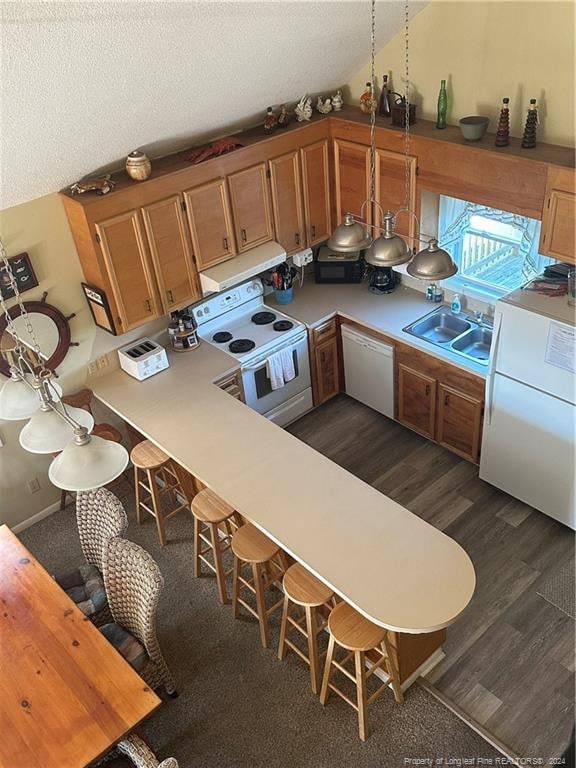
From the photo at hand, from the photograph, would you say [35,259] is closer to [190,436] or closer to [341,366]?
[190,436]

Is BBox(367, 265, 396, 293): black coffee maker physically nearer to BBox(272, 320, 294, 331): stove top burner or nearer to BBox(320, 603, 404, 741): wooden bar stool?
BBox(272, 320, 294, 331): stove top burner

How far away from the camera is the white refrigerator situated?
414 cm

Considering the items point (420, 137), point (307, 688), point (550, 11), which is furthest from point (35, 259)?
point (550, 11)

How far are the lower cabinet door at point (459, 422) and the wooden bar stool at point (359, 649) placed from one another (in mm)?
1970

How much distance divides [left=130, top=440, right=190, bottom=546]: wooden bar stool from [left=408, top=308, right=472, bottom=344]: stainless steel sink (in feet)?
7.02

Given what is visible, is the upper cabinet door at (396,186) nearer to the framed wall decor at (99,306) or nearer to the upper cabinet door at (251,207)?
the upper cabinet door at (251,207)

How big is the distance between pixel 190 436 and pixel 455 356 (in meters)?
2.02

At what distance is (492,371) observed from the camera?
4.54m

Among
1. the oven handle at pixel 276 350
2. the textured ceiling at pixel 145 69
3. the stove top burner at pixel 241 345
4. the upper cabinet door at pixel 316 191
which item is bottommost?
the oven handle at pixel 276 350

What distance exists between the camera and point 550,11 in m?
3.88

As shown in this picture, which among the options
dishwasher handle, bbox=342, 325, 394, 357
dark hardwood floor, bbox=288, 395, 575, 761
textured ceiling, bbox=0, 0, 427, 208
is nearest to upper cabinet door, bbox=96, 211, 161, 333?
textured ceiling, bbox=0, 0, 427, 208

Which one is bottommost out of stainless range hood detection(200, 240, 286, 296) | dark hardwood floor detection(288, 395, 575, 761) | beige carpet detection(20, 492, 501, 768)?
dark hardwood floor detection(288, 395, 575, 761)

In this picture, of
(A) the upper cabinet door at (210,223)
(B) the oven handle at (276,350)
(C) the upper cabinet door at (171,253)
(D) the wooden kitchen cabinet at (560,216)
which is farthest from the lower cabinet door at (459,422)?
(C) the upper cabinet door at (171,253)

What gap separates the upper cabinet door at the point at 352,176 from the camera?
16.8 feet
